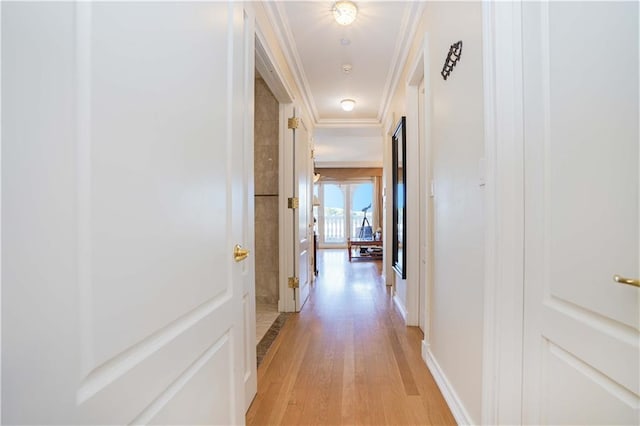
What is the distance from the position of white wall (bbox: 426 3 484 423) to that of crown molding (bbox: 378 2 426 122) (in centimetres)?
20

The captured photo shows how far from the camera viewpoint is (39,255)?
43 centimetres

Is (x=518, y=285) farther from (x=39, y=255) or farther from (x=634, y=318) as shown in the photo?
(x=39, y=255)

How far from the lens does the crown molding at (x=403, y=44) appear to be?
2.26m

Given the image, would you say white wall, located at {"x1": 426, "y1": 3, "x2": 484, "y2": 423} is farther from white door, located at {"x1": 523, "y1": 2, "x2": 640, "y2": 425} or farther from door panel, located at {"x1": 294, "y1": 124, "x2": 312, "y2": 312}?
door panel, located at {"x1": 294, "y1": 124, "x2": 312, "y2": 312}

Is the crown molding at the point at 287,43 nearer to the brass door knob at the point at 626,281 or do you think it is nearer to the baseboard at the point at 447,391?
the brass door knob at the point at 626,281

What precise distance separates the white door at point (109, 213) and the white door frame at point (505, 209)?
1004mm

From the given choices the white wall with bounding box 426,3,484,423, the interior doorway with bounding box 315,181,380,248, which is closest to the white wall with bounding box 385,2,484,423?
the white wall with bounding box 426,3,484,423

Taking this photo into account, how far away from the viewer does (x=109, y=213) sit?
54 centimetres

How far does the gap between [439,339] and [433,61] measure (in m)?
1.76

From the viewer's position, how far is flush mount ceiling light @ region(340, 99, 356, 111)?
408 cm

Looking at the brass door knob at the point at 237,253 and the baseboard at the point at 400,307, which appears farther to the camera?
A: the baseboard at the point at 400,307

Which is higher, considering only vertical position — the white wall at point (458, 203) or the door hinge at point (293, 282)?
the white wall at point (458, 203)

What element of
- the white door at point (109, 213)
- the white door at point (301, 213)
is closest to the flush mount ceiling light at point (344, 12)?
the white door at point (301, 213)

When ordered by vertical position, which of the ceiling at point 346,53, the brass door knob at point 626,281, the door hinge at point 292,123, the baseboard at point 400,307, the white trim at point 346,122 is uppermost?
the ceiling at point 346,53
